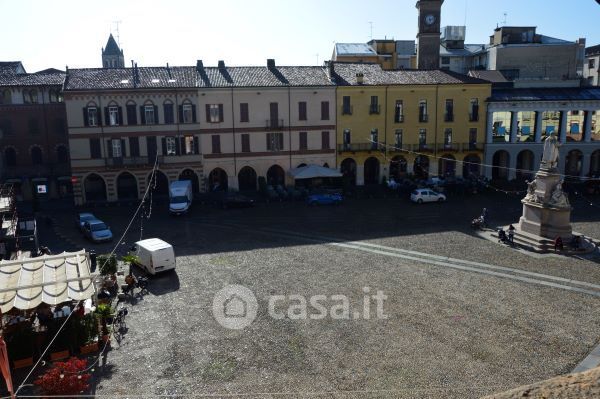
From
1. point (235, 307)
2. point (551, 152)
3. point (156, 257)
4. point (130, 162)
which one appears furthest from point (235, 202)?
point (551, 152)

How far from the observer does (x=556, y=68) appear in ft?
203

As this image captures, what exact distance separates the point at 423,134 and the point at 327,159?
9548mm

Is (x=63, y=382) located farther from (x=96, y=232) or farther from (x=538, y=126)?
(x=538, y=126)

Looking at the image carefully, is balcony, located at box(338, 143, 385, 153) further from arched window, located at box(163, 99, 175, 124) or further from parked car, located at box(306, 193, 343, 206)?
arched window, located at box(163, 99, 175, 124)

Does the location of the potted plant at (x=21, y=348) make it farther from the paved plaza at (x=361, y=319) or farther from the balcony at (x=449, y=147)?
the balcony at (x=449, y=147)

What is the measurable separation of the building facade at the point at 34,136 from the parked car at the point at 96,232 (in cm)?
1622

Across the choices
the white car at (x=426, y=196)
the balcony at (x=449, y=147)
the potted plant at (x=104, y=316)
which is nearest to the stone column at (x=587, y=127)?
the balcony at (x=449, y=147)

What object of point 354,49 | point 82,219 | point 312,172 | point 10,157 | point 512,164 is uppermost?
point 354,49

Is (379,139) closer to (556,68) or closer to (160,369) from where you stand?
(556,68)

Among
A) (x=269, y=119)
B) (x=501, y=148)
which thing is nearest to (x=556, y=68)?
(x=501, y=148)

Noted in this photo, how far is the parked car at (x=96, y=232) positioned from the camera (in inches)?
1207

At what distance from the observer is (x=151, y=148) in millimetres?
44188

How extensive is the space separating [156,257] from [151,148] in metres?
22.3

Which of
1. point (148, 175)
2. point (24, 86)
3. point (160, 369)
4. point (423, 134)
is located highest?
point (24, 86)
